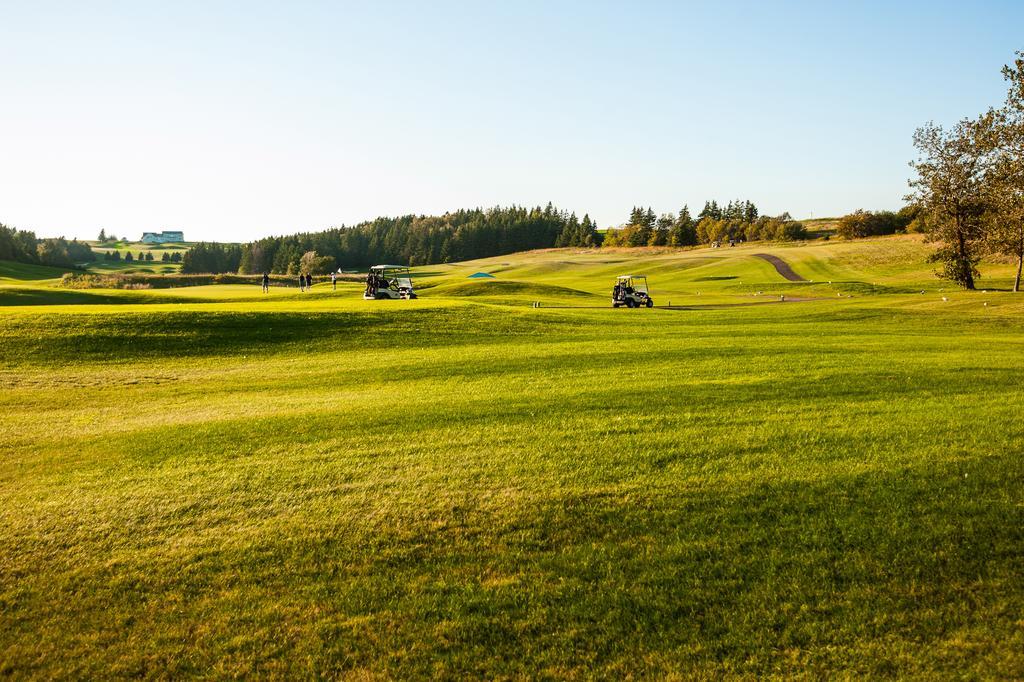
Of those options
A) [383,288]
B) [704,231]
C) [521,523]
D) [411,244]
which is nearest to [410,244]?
[411,244]

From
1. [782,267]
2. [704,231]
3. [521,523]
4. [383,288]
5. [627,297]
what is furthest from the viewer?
[704,231]

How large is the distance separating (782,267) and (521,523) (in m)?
87.5

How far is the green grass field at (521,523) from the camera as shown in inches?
223

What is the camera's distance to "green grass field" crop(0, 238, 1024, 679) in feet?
18.6

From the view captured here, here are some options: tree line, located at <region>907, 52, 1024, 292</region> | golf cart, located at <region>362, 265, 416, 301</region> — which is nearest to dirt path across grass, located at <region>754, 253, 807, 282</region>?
tree line, located at <region>907, 52, 1024, 292</region>

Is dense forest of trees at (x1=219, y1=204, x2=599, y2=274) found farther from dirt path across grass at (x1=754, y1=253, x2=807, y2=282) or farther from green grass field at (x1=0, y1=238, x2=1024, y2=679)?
green grass field at (x1=0, y1=238, x2=1024, y2=679)

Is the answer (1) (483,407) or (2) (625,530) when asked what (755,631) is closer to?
(2) (625,530)

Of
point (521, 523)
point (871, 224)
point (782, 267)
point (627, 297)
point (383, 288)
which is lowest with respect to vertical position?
point (521, 523)

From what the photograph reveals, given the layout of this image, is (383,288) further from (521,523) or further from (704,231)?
(704,231)

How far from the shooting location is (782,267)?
8594 cm

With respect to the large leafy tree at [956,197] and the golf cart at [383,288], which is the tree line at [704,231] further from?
the golf cart at [383,288]

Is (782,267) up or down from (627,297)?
up

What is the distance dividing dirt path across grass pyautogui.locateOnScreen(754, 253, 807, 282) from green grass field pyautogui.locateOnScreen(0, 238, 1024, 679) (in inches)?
2475

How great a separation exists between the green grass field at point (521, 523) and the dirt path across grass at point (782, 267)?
206 ft
